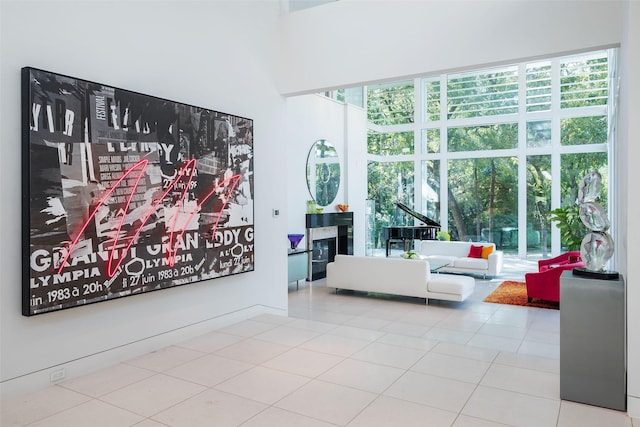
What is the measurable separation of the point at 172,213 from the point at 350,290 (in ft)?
14.6

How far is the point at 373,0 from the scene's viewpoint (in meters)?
5.35

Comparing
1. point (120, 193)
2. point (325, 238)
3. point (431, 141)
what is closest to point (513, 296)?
point (325, 238)

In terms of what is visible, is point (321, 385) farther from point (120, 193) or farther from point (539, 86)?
point (539, 86)

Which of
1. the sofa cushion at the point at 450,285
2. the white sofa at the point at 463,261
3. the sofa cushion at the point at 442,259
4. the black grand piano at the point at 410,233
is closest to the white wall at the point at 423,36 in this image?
the sofa cushion at the point at 450,285

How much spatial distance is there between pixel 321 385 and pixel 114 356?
1.87 metres

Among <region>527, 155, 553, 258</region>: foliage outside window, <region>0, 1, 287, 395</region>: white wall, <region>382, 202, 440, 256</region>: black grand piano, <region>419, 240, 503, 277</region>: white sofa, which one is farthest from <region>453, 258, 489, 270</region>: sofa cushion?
<region>0, 1, 287, 395</region>: white wall

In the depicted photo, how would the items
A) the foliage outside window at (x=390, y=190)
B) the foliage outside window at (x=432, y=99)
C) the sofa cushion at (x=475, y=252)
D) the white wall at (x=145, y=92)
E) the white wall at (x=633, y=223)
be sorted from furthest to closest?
the foliage outside window at (x=390, y=190)
the foliage outside window at (x=432, y=99)
the sofa cushion at (x=475, y=252)
the white wall at (x=145, y=92)
the white wall at (x=633, y=223)

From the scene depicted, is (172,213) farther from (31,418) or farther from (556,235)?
(556,235)

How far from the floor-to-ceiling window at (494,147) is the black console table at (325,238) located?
6.04ft

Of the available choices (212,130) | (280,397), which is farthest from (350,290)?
(280,397)

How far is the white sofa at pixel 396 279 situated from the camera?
6.84 metres

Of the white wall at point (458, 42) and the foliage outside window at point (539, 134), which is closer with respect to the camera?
the white wall at point (458, 42)

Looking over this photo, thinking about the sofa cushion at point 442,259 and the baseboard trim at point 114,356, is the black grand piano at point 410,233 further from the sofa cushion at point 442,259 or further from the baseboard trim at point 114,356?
the baseboard trim at point 114,356

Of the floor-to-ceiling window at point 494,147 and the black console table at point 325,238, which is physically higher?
the floor-to-ceiling window at point 494,147
